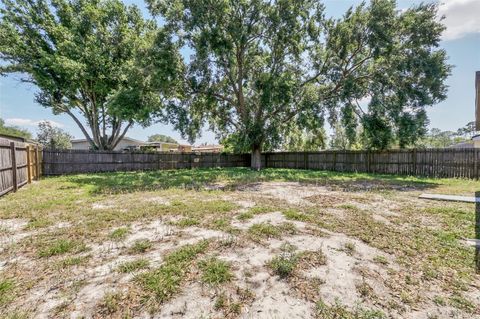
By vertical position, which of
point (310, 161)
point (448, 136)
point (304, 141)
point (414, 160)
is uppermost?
point (448, 136)

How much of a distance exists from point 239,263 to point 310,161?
13.8 metres

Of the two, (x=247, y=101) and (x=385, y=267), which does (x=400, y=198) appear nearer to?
(x=385, y=267)

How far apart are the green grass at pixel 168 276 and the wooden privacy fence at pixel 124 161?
41.5 ft

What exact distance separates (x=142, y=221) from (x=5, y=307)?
2098 millimetres

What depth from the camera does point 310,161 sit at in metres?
15.3

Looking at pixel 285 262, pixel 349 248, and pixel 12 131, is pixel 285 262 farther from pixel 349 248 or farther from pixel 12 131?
pixel 12 131

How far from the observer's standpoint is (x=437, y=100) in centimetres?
1124

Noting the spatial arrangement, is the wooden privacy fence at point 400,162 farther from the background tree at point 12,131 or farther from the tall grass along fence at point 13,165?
the background tree at point 12,131

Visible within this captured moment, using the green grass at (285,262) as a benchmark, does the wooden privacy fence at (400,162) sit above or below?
above

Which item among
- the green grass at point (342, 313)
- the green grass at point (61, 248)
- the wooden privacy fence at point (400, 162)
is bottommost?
the green grass at point (342, 313)

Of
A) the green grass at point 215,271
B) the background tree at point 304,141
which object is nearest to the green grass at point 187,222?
the green grass at point 215,271

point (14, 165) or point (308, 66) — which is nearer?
point (14, 165)

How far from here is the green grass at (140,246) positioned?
2.71m

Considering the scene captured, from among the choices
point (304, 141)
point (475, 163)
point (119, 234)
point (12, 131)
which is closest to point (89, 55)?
point (119, 234)
